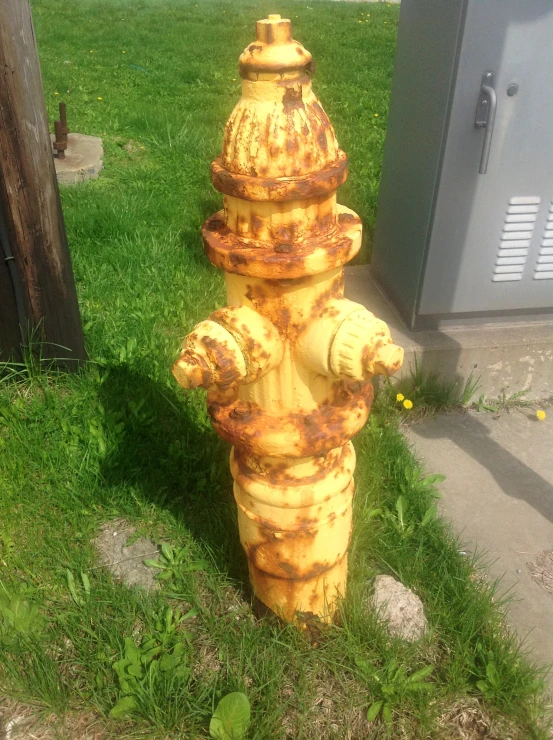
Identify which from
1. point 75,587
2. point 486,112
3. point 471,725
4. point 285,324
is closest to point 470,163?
point 486,112

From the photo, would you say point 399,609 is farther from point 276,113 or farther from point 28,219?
point 28,219

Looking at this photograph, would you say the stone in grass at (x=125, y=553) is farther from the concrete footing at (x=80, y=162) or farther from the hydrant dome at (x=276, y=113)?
the concrete footing at (x=80, y=162)

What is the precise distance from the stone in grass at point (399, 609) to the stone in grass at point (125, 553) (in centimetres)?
71

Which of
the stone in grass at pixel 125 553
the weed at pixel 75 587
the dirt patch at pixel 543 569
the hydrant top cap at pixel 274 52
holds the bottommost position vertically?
the dirt patch at pixel 543 569

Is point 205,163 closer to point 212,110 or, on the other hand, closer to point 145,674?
point 212,110

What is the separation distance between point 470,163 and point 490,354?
85 cm

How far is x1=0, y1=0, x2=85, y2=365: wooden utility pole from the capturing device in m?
2.69

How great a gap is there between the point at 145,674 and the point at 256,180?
1.35m

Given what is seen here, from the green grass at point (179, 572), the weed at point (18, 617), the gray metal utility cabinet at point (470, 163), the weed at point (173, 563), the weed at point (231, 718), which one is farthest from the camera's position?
the gray metal utility cabinet at point (470, 163)

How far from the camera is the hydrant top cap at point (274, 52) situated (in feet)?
4.45

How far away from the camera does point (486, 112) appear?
9.05 ft

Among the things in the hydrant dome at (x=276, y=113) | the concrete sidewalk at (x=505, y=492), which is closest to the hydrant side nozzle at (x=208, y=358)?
the hydrant dome at (x=276, y=113)

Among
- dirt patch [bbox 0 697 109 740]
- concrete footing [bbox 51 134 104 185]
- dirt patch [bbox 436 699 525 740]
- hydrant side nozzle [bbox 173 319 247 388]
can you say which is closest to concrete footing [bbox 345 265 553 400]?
dirt patch [bbox 436 699 525 740]

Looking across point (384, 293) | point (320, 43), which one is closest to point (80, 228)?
point (384, 293)
